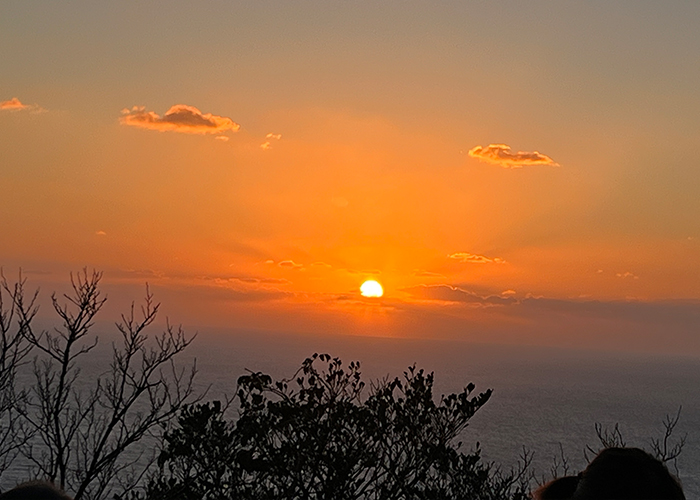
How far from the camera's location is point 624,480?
7.79 ft

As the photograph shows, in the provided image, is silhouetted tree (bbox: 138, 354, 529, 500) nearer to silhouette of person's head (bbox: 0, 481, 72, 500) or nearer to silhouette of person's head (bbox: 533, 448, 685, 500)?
silhouette of person's head (bbox: 0, 481, 72, 500)

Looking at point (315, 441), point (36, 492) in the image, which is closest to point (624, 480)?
point (36, 492)

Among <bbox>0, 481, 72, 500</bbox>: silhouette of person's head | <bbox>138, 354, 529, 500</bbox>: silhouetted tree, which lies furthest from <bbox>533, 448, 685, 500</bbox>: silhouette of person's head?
<bbox>138, 354, 529, 500</bbox>: silhouetted tree

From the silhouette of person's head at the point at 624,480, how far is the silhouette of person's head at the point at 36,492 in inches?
63.6

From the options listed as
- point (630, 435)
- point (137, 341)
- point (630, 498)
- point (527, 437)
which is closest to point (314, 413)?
point (137, 341)

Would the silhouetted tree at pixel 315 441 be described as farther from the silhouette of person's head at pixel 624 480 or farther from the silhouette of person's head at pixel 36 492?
the silhouette of person's head at pixel 624 480

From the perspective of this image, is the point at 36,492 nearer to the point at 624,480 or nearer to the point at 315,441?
the point at 624,480

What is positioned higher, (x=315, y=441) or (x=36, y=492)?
(x=36, y=492)

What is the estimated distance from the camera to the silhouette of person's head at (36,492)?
2.26m

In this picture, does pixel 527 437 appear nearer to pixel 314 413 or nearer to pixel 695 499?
pixel 695 499

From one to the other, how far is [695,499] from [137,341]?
239ft

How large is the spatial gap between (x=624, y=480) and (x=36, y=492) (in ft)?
6.08

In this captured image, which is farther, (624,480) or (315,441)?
(315,441)

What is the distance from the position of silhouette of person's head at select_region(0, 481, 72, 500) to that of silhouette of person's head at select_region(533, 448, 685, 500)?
1.62m
